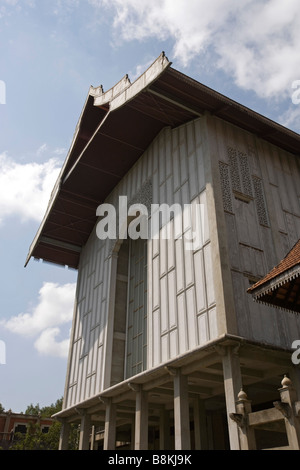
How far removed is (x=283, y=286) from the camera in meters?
9.24

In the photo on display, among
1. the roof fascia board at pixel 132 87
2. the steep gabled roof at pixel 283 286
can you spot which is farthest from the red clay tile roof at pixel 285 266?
the roof fascia board at pixel 132 87

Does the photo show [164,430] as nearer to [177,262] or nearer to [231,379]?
[177,262]

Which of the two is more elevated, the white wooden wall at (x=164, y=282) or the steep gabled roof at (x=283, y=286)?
the white wooden wall at (x=164, y=282)

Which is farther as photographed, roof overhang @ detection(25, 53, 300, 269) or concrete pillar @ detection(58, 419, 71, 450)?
concrete pillar @ detection(58, 419, 71, 450)

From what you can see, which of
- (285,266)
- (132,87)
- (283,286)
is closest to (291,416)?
(283,286)

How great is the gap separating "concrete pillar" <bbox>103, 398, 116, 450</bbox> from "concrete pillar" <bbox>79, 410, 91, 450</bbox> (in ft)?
8.30

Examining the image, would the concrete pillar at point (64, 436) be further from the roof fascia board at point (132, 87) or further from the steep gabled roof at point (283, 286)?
the steep gabled roof at point (283, 286)

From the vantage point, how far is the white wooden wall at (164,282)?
44.5 feet

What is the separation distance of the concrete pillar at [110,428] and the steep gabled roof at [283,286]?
10703 mm

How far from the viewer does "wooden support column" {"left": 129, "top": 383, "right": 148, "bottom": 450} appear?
14.7m

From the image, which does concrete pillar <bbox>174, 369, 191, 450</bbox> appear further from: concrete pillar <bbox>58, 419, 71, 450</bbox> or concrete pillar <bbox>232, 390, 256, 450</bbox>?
concrete pillar <bbox>58, 419, 71, 450</bbox>

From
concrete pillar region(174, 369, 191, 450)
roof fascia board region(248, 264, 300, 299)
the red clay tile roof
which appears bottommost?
concrete pillar region(174, 369, 191, 450)

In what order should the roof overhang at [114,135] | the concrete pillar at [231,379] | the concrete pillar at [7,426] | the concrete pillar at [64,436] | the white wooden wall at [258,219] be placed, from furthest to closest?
the concrete pillar at [7,426]
the concrete pillar at [64,436]
the roof overhang at [114,135]
the white wooden wall at [258,219]
the concrete pillar at [231,379]

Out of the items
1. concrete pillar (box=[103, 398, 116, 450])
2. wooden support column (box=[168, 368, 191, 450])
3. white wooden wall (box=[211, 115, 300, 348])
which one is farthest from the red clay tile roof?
concrete pillar (box=[103, 398, 116, 450])
